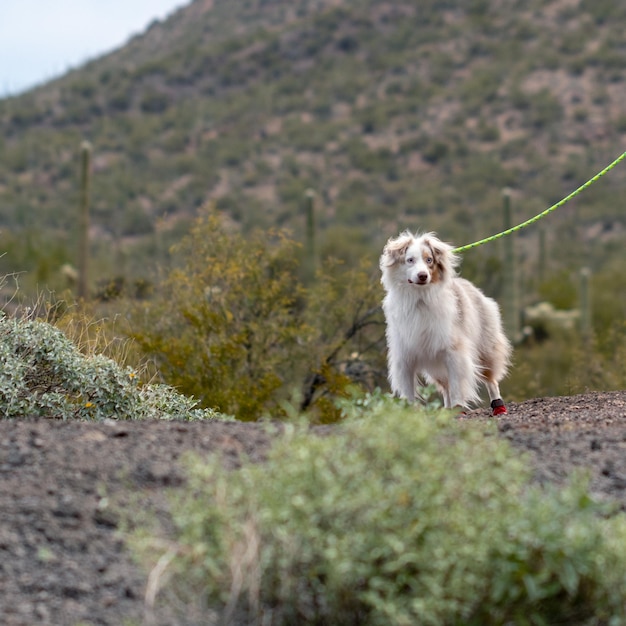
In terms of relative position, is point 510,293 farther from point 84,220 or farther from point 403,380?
point 403,380

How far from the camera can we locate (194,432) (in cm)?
642

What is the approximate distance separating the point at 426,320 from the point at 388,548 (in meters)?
5.19

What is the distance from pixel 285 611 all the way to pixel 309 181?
44.2 metres

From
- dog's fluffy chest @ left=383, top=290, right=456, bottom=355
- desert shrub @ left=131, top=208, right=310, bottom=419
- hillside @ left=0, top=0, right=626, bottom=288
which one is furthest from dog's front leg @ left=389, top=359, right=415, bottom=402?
hillside @ left=0, top=0, right=626, bottom=288

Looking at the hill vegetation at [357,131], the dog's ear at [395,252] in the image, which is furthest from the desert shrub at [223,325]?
the hill vegetation at [357,131]

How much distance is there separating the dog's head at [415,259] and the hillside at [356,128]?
2649 centimetres

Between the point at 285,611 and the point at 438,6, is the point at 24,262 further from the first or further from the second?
the point at 438,6

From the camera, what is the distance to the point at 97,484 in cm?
559

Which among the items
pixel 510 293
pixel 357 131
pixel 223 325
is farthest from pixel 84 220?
pixel 357 131

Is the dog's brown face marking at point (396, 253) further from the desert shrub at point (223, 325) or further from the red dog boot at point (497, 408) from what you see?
the desert shrub at point (223, 325)

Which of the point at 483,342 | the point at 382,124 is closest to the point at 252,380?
the point at 483,342

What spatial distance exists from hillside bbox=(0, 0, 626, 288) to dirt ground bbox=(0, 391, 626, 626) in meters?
29.4

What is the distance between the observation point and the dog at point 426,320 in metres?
9.16

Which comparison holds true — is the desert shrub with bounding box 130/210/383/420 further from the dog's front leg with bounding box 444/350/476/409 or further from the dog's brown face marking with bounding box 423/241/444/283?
the dog's brown face marking with bounding box 423/241/444/283
